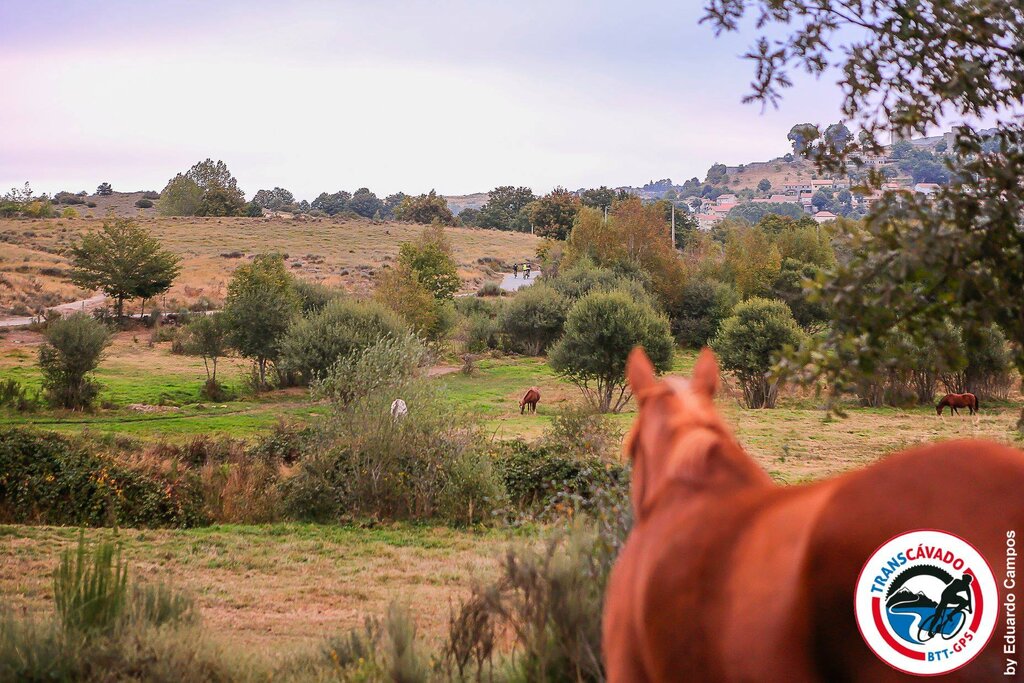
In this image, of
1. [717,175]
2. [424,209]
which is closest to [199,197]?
[424,209]

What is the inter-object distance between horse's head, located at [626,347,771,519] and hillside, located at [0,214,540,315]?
5660 cm

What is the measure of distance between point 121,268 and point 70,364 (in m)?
23.7

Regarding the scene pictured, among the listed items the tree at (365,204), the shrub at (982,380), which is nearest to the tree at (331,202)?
the tree at (365,204)

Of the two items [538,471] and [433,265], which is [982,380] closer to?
[538,471]

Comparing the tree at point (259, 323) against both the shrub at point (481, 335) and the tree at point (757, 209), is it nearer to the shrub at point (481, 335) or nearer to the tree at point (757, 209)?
the shrub at point (481, 335)

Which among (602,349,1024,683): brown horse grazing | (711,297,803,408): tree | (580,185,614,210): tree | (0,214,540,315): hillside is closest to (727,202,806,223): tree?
(580,185,614,210): tree

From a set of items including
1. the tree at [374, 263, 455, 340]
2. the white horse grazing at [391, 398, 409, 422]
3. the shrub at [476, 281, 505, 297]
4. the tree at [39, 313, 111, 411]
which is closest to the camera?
the white horse grazing at [391, 398, 409, 422]

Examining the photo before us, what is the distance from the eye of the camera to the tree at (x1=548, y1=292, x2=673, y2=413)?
109ft

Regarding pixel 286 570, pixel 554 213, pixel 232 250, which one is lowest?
pixel 286 570

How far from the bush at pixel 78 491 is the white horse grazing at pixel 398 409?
4.20m

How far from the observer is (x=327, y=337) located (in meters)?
32.6

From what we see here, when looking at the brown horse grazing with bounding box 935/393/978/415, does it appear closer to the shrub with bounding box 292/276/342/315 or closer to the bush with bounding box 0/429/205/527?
the bush with bounding box 0/429/205/527

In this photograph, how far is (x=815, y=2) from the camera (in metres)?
4.17

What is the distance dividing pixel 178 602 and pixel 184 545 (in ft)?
24.9
